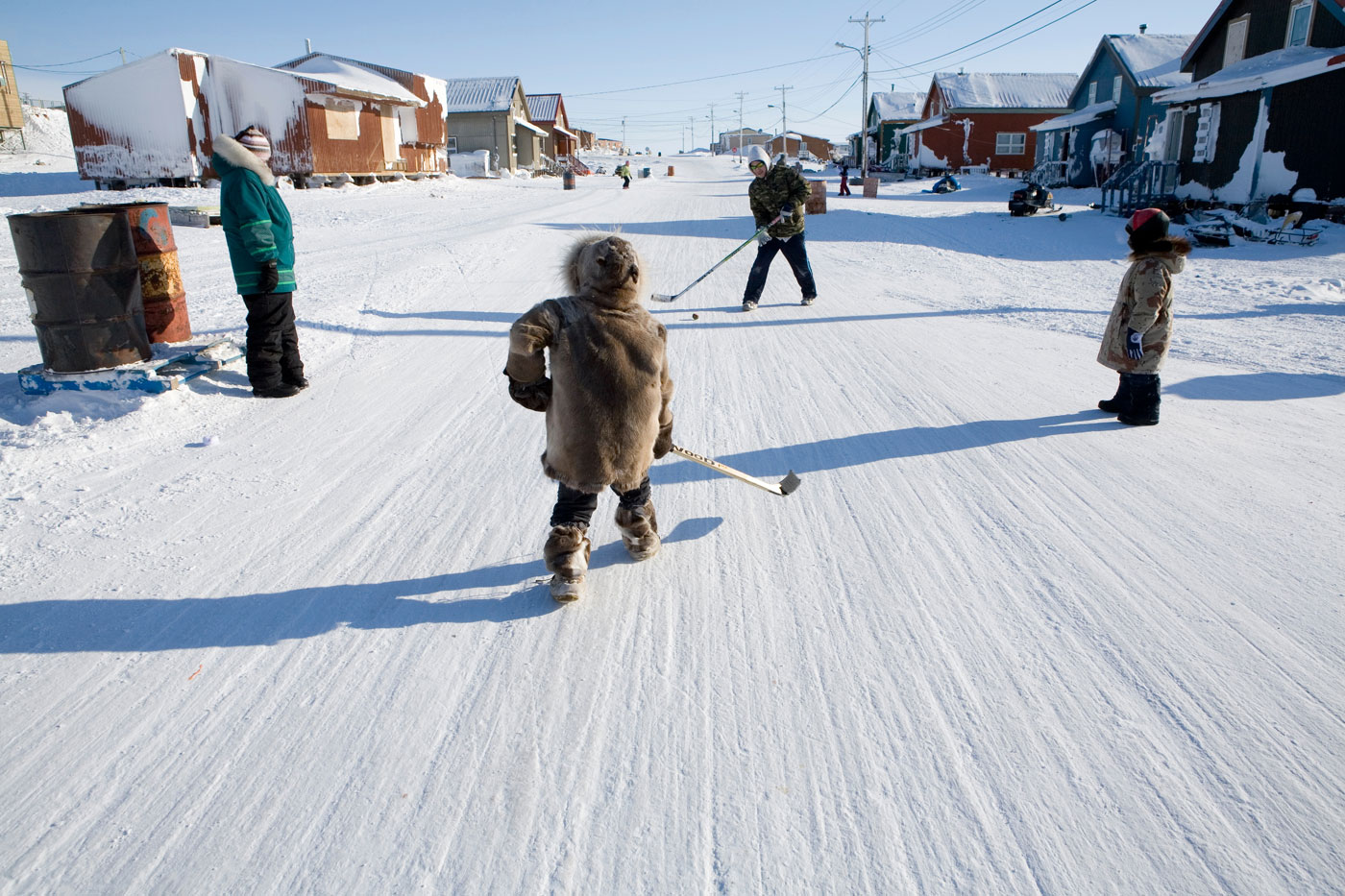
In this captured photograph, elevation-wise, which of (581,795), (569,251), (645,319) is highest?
(569,251)

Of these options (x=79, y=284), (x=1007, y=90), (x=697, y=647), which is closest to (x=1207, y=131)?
(x=697, y=647)

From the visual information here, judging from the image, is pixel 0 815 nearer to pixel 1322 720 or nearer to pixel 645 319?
pixel 645 319

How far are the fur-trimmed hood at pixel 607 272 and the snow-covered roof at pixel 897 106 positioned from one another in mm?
54653

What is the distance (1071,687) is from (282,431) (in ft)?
14.3

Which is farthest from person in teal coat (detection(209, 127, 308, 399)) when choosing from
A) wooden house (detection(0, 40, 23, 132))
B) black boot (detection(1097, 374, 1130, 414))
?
wooden house (detection(0, 40, 23, 132))

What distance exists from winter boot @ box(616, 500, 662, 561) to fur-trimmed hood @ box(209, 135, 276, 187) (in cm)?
337

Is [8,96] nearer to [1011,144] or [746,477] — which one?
[1011,144]

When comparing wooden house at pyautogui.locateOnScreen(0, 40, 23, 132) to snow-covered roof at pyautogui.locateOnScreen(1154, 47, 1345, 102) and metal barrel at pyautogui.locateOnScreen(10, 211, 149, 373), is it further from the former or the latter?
snow-covered roof at pyautogui.locateOnScreen(1154, 47, 1345, 102)

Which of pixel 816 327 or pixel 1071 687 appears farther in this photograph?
pixel 816 327

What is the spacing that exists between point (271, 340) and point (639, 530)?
3423mm

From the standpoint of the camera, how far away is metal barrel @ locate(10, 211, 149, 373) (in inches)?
188

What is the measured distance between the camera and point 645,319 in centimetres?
289

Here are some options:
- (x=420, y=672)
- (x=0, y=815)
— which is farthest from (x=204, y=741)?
(x=420, y=672)

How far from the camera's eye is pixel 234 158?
15.7ft
